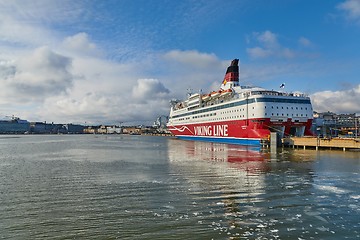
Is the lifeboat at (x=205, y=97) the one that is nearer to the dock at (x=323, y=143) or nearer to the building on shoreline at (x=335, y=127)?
the dock at (x=323, y=143)

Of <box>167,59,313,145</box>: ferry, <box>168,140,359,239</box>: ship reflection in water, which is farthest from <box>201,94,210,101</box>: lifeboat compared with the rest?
<box>168,140,359,239</box>: ship reflection in water

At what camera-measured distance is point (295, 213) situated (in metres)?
11.1

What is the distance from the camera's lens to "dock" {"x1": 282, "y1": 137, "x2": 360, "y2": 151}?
129 feet

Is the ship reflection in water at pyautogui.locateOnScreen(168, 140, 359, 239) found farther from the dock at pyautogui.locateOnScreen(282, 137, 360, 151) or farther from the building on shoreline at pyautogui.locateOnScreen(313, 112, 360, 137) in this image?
the building on shoreline at pyautogui.locateOnScreen(313, 112, 360, 137)

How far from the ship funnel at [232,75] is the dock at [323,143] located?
25584mm

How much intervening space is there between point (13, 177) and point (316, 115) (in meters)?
126

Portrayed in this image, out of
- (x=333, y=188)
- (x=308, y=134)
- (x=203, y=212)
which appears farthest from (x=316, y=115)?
(x=203, y=212)

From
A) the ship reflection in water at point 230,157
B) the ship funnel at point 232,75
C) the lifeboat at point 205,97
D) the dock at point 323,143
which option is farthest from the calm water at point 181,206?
the lifeboat at point 205,97

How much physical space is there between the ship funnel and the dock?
2558 cm

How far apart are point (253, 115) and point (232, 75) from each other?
75.1ft

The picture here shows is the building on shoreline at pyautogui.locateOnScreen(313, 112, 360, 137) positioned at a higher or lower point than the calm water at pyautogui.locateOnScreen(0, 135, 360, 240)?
higher

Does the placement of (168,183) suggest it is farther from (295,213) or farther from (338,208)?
(338,208)

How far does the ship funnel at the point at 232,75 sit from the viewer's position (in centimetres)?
7037

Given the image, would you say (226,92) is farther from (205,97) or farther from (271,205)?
(271,205)
